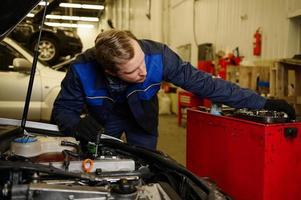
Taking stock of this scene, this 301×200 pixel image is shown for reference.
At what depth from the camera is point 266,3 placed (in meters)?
4.50

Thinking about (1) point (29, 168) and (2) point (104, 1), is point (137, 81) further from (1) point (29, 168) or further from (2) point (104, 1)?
(2) point (104, 1)

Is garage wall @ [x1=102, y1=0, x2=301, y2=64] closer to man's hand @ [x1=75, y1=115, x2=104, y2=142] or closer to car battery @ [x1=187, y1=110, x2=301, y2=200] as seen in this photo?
car battery @ [x1=187, y1=110, x2=301, y2=200]

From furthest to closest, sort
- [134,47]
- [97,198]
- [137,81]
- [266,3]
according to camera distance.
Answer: [266,3] → [137,81] → [134,47] → [97,198]

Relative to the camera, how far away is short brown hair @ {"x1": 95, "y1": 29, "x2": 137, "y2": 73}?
1448 mm

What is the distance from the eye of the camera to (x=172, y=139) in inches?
185

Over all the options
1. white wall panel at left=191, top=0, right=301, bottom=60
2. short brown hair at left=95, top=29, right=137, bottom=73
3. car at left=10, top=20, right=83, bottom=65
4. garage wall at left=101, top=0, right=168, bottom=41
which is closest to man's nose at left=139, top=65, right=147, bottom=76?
short brown hair at left=95, top=29, right=137, bottom=73

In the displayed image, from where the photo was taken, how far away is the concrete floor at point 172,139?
3852 mm

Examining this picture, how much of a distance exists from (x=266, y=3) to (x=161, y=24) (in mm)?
3503

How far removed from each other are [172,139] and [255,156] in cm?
310

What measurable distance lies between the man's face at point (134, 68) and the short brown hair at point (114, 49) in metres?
0.02

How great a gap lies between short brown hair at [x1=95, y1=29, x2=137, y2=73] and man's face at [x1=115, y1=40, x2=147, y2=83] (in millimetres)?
21

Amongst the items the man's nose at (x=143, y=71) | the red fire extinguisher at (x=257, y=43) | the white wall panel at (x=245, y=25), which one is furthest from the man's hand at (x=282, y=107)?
the red fire extinguisher at (x=257, y=43)

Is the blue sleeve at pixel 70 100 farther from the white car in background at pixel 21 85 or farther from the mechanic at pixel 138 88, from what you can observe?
the white car in background at pixel 21 85

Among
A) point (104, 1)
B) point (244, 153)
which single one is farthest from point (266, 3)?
point (104, 1)
